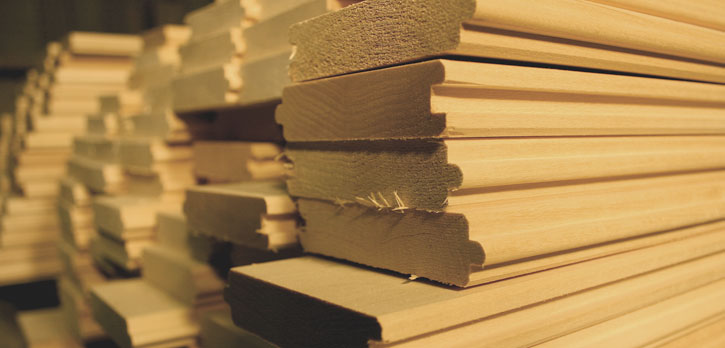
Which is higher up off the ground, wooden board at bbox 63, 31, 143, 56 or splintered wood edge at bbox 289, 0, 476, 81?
wooden board at bbox 63, 31, 143, 56

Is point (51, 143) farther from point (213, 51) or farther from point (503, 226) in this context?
point (503, 226)

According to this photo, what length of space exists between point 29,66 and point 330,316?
7.62 metres

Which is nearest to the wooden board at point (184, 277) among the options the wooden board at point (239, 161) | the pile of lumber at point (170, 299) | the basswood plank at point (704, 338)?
the pile of lumber at point (170, 299)

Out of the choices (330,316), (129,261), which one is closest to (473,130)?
(330,316)

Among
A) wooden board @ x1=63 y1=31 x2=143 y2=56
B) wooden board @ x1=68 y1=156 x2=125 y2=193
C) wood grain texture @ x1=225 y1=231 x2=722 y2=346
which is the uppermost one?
wooden board @ x1=63 y1=31 x2=143 y2=56

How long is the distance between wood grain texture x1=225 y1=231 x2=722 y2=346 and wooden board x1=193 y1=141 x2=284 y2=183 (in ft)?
2.49

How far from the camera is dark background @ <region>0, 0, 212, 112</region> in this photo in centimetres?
726

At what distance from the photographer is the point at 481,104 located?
4.09 ft

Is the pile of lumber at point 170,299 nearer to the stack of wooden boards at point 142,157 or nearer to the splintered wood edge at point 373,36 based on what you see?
the stack of wooden boards at point 142,157

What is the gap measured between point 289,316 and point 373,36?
69 cm

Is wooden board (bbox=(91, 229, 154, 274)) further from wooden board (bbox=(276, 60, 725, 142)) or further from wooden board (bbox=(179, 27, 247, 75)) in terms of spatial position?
wooden board (bbox=(276, 60, 725, 142))

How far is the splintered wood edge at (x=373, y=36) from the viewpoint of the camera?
3.91 ft

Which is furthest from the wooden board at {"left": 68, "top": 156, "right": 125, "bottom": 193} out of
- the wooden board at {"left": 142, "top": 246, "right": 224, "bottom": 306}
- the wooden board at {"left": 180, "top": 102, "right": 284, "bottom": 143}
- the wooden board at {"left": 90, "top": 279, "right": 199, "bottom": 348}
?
the wooden board at {"left": 90, "top": 279, "right": 199, "bottom": 348}

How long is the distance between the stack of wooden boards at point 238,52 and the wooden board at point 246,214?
1.21ft
